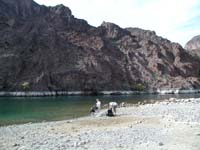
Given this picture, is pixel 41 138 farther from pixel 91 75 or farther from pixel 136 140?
pixel 91 75


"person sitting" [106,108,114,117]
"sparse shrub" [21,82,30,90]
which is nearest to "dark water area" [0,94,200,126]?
"person sitting" [106,108,114,117]

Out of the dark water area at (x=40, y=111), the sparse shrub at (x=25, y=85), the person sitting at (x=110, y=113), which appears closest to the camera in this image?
the person sitting at (x=110, y=113)

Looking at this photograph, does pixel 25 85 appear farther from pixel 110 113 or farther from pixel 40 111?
pixel 110 113

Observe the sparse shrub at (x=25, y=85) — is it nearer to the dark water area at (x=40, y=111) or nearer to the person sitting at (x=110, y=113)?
the dark water area at (x=40, y=111)

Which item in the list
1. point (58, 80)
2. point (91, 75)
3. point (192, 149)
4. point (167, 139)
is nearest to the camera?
point (192, 149)

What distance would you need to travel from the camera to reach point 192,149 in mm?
18922

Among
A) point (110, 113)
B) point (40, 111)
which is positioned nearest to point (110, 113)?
point (110, 113)

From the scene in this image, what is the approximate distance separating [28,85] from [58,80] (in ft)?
53.5

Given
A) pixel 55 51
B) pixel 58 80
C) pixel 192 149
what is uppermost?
pixel 55 51

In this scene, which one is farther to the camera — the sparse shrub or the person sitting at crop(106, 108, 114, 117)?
the sparse shrub

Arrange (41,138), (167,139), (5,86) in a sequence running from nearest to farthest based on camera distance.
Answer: (167,139)
(41,138)
(5,86)

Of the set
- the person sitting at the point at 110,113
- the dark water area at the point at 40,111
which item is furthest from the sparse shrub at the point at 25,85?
the person sitting at the point at 110,113

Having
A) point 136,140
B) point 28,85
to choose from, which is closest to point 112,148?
point 136,140

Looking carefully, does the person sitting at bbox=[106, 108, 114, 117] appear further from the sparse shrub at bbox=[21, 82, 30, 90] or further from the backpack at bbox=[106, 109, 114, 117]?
the sparse shrub at bbox=[21, 82, 30, 90]
